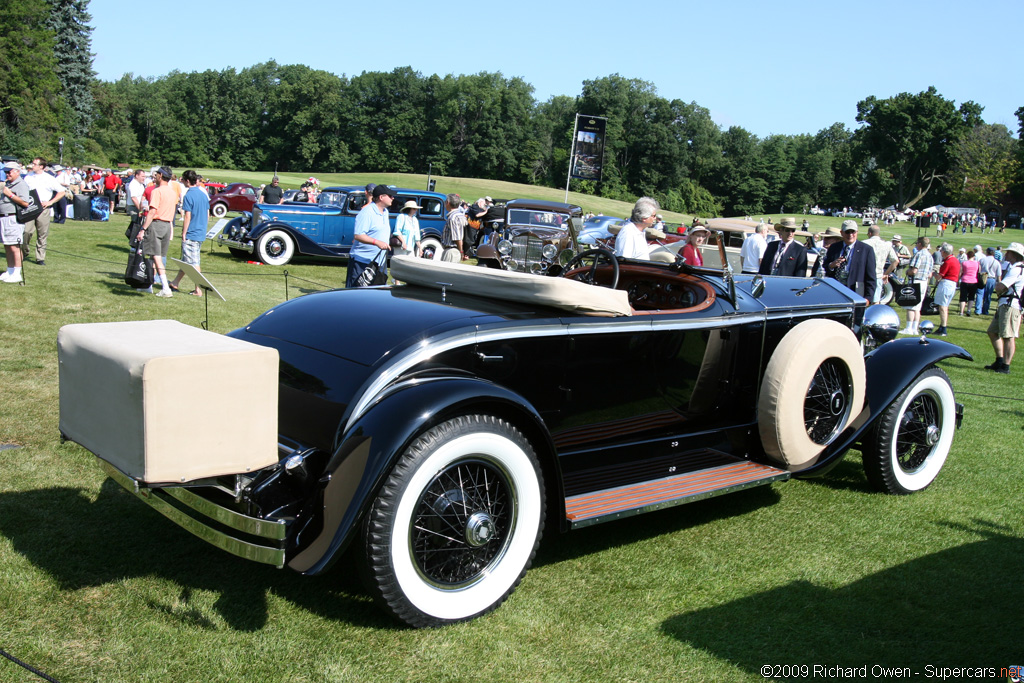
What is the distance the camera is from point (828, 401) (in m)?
4.48

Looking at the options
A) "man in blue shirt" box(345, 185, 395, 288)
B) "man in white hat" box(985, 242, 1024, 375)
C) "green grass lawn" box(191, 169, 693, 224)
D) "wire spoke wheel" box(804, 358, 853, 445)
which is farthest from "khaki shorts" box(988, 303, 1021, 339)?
"green grass lawn" box(191, 169, 693, 224)

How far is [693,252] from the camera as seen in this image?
6.52 meters

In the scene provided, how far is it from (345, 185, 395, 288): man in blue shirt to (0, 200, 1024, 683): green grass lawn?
388 cm

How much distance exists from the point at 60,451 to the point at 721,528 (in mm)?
3910

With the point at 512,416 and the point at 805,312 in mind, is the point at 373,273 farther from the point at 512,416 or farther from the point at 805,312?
the point at 512,416

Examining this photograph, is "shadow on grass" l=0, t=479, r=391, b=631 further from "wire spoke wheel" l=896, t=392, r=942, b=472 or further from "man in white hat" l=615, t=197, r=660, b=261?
"man in white hat" l=615, t=197, r=660, b=261

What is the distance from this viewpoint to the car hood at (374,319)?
124 inches

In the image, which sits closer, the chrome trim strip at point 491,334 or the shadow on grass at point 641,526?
the chrome trim strip at point 491,334

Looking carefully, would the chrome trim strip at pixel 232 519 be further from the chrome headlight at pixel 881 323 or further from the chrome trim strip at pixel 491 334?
the chrome headlight at pixel 881 323

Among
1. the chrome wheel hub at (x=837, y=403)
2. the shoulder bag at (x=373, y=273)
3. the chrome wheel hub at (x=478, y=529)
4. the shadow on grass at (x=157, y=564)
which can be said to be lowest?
the shadow on grass at (x=157, y=564)

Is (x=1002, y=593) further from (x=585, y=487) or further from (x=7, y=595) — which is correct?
(x=7, y=595)

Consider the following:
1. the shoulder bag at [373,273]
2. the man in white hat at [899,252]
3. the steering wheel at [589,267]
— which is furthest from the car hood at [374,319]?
the man in white hat at [899,252]

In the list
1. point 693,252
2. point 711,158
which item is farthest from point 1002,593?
point 711,158

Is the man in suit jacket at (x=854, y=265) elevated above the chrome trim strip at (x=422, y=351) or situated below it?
above
